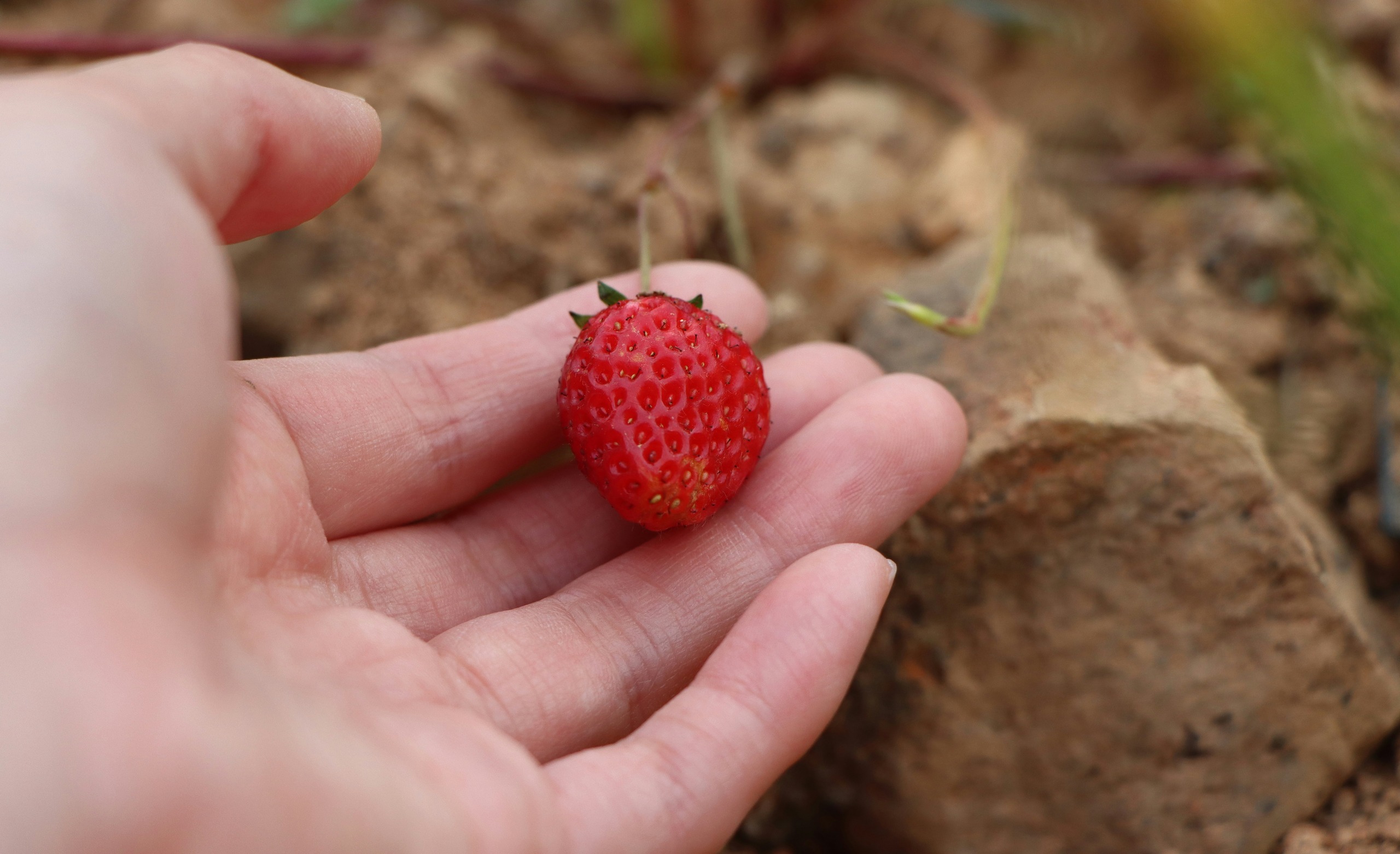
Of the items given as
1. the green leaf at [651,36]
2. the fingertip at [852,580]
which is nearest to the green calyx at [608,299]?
the fingertip at [852,580]

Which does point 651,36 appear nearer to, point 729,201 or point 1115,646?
point 729,201

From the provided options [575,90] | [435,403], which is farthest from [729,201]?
[435,403]

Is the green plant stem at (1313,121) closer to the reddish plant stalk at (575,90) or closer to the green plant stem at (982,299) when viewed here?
the green plant stem at (982,299)

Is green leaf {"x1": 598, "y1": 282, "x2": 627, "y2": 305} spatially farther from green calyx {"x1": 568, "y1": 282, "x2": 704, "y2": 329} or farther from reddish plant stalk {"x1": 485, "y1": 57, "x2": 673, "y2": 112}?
reddish plant stalk {"x1": 485, "y1": 57, "x2": 673, "y2": 112}

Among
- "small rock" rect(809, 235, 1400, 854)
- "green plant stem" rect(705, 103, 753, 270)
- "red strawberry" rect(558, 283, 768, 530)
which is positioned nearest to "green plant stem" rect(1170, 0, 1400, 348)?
"small rock" rect(809, 235, 1400, 854)

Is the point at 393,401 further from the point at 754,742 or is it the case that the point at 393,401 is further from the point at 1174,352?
the point at 1174,352

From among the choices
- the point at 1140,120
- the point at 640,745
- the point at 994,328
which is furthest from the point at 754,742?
the point at 1140,120
